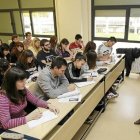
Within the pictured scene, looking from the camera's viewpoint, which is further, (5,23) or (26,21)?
(5,23)

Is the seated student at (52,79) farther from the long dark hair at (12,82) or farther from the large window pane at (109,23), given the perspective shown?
the large window pane at (109,23)

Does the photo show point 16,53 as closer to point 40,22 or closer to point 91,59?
point 91,59

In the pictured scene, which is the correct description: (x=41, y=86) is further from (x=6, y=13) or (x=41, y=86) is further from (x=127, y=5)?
(x=6, y=13)

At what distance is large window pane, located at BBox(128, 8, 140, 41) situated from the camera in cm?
505

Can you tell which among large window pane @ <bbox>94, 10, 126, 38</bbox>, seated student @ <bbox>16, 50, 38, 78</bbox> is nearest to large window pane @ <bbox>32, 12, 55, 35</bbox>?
large window pane @ <bbox>94, 10, 126, 38</bbox>

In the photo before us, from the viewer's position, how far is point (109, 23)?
551cm

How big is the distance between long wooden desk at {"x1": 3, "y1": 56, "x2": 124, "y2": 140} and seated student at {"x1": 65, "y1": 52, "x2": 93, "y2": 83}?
254mm

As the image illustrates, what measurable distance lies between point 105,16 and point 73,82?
321cm

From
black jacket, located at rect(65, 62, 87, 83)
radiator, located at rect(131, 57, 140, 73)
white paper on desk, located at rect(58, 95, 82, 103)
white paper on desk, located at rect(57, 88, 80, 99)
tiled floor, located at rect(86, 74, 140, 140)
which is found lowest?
tiled floor, located at rect(86, 74, 140, 140)

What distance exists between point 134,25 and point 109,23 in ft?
2.29

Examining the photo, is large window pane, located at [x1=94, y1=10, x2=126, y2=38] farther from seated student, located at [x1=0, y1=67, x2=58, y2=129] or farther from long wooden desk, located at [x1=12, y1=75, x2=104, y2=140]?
seated student, located at [x1=0, y1=67, x2=58, y2=129]

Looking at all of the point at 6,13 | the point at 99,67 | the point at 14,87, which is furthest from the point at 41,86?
the point at 6,13

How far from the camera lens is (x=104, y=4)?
5348 mm

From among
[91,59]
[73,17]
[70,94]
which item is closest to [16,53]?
[91,59]
